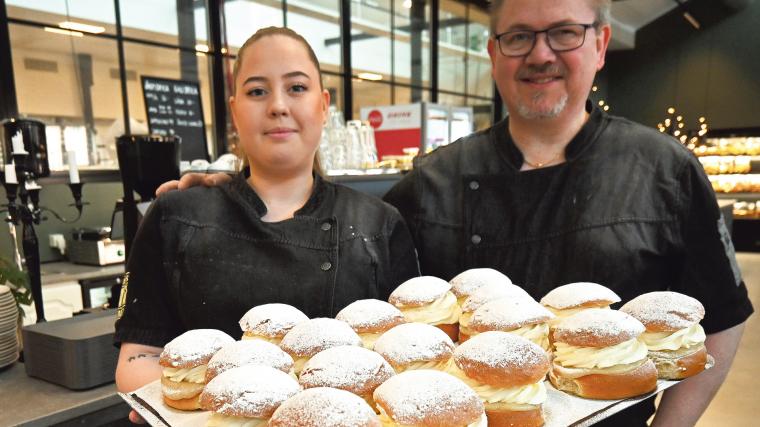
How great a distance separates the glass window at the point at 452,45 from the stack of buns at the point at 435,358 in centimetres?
887

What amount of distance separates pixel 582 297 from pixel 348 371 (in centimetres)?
61

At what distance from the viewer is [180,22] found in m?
5.88

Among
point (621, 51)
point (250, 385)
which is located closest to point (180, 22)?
point (250, 385)

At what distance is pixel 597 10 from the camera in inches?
56.8

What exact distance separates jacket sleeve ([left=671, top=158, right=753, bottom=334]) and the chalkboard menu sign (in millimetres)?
4446

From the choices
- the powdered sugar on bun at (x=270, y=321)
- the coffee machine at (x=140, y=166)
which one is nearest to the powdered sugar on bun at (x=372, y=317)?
the powdered sugar on bun at (x=270, y=321)

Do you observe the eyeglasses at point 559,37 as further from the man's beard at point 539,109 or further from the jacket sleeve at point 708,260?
the jacket sleeve at point 708,260

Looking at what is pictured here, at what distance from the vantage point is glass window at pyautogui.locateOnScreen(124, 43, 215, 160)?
5.34 metres

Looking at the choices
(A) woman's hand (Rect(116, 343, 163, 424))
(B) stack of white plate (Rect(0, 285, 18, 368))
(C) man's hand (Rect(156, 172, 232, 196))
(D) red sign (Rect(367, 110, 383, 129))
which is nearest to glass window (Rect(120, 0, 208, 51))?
(D) red sign (Rect(367, 110, 383, 129))

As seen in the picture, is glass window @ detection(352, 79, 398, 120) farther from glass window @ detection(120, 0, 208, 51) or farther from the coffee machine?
the coffee machine

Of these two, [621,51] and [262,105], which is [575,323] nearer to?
[262,105]

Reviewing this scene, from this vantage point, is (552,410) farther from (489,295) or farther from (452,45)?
(452,45)

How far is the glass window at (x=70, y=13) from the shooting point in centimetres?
453

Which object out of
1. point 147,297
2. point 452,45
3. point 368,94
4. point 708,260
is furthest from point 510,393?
point 452,45
